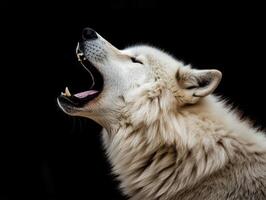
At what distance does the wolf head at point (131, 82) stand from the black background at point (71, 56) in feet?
9.49

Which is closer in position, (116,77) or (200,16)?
(116,77)

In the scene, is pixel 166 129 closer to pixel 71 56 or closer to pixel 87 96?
pixel 87 96

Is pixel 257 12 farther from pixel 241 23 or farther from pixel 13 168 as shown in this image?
pixel 13 168

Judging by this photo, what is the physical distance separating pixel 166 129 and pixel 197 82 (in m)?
0.51

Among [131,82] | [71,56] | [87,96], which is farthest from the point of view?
[71,56]

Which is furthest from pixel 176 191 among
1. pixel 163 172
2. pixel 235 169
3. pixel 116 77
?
pixel 116 77

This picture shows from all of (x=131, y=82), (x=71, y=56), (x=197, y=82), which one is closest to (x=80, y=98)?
(x=131, y=82)

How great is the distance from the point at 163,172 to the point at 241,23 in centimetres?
427

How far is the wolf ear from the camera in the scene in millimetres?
4426

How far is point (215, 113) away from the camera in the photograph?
4543 millimetres

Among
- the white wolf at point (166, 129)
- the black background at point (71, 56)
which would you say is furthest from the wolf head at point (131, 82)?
the black background at point (71, 56)

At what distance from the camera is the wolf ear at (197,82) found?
4426mm

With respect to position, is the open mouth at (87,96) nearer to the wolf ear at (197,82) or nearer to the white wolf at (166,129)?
the white wolf at (166,129)

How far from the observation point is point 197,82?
4.58m
